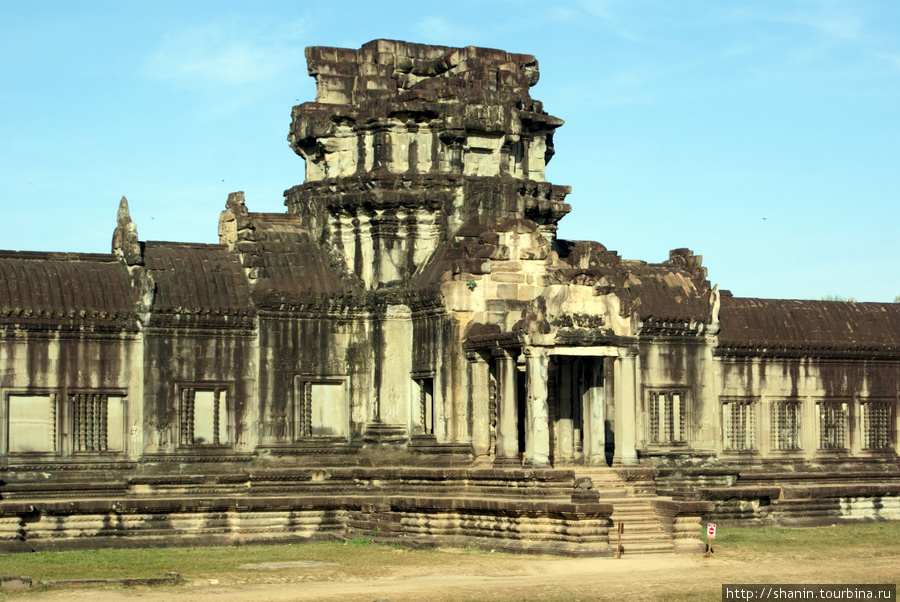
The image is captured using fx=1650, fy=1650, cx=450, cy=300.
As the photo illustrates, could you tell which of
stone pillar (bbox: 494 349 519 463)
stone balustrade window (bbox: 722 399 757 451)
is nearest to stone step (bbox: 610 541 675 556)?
stone pillar (bbox: 494 349 519 463)

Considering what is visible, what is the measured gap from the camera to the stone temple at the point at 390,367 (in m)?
39.3

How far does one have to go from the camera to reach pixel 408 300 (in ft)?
141

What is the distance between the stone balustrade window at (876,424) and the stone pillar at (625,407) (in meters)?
12.9

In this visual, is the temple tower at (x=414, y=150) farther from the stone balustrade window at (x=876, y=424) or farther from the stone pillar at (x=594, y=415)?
the stone balustrade window at (x=876, y=424)

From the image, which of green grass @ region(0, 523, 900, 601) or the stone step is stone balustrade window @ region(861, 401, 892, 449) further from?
the stone step

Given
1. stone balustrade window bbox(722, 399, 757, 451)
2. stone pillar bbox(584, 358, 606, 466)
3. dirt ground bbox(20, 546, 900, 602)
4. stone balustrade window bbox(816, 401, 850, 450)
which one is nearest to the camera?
dirt ground bbox(20, 546, 900, 602)

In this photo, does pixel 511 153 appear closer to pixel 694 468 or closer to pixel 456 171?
pixel 456 171

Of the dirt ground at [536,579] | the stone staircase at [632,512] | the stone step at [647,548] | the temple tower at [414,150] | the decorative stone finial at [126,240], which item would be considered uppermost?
the temple tower at [414,150]

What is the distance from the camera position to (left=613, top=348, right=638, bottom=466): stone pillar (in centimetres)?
3972

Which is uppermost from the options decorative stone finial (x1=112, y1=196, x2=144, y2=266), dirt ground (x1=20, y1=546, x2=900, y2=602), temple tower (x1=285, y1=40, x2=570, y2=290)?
temple tower (x1=285, y1=40, x2=570, y2=290)

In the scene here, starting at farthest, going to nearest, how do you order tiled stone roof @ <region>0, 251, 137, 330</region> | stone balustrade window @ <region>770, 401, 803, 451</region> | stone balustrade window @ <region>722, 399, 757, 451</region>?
stone balustrade window @ <region>770, 401, 803, 451</region> → stone balustrade window @ <region>722, 399, 757, 451</region> → tiled stone roof @ <region>0, 251, 137, 330</region>

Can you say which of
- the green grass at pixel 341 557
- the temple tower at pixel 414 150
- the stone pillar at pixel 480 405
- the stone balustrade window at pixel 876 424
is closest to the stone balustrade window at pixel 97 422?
the green grass at pixel 341 557

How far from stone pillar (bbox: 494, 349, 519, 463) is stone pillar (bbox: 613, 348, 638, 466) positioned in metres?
2.51

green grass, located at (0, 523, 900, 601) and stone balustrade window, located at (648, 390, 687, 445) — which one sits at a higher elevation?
stone balustrade window, located at (648, 390, 687, 445)
